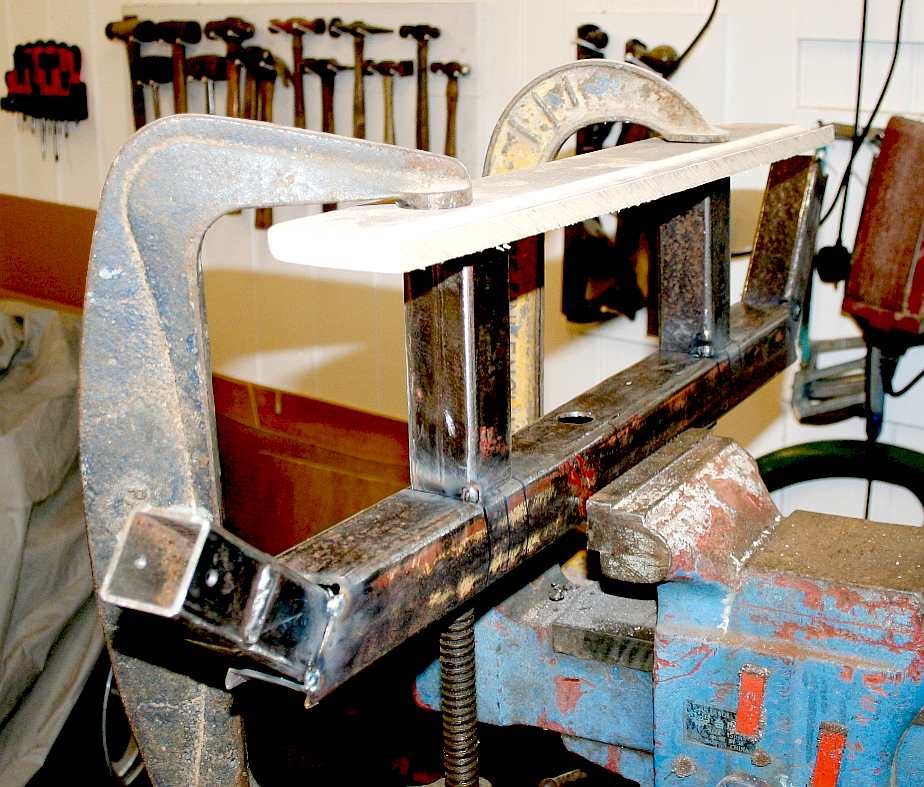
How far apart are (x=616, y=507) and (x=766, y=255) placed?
2.12 feet

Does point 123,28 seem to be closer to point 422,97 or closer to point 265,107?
point 265,107

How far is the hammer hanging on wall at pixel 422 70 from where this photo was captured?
2426 millimetres

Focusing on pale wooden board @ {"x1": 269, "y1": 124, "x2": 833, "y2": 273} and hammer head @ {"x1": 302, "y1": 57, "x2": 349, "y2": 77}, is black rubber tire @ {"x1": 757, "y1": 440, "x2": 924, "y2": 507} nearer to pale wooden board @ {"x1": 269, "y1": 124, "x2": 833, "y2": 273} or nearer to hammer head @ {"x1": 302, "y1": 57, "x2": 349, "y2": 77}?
pale wooden board @ {"x1": 269, "y1": 124, "x2": 833, "y2": 273}

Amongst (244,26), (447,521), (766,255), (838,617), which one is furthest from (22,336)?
(838,617)

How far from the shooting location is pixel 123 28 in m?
3.04

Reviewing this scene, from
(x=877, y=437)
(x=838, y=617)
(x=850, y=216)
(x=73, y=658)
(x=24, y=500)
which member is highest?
(x=850, y=216)

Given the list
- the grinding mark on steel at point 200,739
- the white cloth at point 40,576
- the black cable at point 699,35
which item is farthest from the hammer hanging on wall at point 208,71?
the grinding mark on steel at point 200,739

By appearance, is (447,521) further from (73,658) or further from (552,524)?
(73,658)

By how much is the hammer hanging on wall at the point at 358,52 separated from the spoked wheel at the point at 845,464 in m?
1.25

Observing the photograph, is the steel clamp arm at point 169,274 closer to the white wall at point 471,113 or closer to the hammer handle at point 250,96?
the white wall at point 471,113

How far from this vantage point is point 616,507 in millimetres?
891

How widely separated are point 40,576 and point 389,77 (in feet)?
4.43

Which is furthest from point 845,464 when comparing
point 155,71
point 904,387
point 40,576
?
point 155,71

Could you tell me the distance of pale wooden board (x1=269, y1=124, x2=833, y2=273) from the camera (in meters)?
0.67
